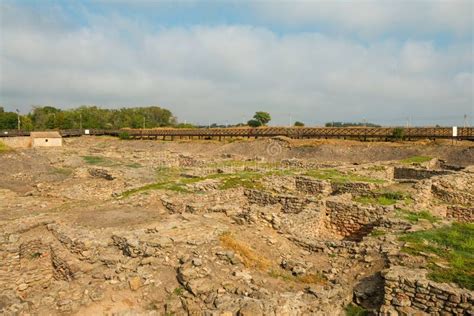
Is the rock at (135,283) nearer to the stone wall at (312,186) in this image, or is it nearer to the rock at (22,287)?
the rock at (22,287)

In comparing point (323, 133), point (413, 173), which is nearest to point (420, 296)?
point (413, 173)

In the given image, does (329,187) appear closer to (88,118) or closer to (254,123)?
(254,123)

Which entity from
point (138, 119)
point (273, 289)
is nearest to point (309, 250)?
point (273, 289)

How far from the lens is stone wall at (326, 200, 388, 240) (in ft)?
35.9

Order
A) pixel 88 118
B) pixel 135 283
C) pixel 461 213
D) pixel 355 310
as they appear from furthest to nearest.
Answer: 1. pixel 88 118
2. pixel 461 213
3. pixel 135 283
4. pixel 355 310

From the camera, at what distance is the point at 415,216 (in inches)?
411

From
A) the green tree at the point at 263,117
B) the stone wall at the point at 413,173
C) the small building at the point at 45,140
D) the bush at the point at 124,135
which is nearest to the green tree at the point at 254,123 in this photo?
the green tree at the point at 263,117

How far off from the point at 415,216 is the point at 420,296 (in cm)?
479

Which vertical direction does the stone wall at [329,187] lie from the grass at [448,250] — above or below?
above

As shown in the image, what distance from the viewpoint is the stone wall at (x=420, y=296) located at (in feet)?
19.1

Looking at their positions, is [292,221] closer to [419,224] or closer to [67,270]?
[419,224]

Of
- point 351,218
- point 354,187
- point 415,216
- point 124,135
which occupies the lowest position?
point 351,218

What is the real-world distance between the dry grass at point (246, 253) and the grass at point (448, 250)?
3.05 m

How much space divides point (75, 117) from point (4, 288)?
9401 centimetres
